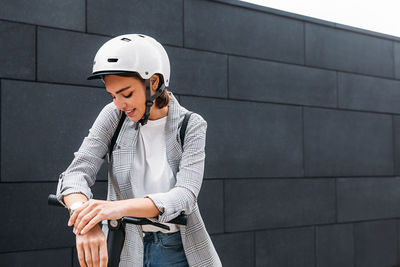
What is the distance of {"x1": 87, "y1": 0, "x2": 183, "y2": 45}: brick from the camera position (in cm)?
483

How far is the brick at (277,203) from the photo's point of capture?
228 inches

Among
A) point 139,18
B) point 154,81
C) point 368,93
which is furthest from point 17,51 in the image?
point 368,93

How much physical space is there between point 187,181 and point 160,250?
14.9 inches

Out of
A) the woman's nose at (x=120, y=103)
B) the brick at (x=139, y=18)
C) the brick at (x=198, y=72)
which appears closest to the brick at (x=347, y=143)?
the brick at (x=198, y=72)

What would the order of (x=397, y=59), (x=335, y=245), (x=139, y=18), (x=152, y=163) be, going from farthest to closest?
(x=397, y=59)
(x=335, y=245)
(x=139, y=18)
(x=152, y=163)

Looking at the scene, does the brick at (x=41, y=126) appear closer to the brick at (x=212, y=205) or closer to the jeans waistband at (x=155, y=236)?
the brick at (x=212, y=205)

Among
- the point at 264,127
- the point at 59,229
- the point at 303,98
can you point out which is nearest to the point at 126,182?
the point at 59,229

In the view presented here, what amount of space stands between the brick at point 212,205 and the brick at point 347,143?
4.64 ft

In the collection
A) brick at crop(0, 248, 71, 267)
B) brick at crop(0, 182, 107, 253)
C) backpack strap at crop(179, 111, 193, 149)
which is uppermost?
backpack strap at crop(179, 111, 193, 149)

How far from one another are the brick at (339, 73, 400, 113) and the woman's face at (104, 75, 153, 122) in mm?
4836

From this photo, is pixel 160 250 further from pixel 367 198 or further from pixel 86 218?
pixel 367 198

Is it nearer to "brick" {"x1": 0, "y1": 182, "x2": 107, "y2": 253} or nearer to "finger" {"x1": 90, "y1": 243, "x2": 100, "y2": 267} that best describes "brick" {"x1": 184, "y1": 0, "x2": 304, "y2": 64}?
"brick" {"x1": 0, "y1": 182, "x2": 107, "y2": 253}

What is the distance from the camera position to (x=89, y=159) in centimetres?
249

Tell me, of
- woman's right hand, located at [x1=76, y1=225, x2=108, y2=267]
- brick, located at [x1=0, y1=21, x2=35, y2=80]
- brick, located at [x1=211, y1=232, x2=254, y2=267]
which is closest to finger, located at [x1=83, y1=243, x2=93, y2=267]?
woman's right hand, located at [x1=76, y1=225, x2=108, y2=267]
